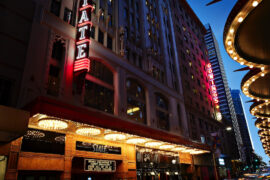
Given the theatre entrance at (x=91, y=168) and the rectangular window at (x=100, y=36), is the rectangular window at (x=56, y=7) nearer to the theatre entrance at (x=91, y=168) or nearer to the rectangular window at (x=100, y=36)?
the rectangular window at (x=100, y=36)

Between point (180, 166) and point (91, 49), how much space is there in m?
18.1

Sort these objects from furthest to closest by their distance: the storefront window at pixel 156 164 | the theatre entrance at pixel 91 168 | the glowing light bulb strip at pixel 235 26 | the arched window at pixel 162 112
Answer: the arched window at pixel 162 112 < the storefront window at pixel 156 164 < the theatre entrance at pixel 91 168 < the glowing light bulb strip at pixel 235 26

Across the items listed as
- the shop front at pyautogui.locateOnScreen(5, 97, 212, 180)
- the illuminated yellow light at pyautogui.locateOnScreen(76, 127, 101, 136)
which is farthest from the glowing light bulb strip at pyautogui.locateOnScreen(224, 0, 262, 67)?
the illuminated yellow light at pyautogui.locateOnScreen(76, 127, 101, 136)

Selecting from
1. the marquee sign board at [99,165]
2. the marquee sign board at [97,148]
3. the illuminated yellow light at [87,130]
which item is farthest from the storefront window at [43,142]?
the marquee sign board at [99,165]

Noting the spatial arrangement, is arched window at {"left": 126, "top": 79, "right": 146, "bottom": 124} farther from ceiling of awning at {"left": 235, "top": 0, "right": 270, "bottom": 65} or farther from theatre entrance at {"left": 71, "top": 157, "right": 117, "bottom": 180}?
ceiling of awning at {"left": 235, "top": 0, "right": 270, "bottom": 65}

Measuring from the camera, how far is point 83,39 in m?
15.5

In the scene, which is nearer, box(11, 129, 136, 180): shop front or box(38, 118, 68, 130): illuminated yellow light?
box(38, 118, 68, 130): illuminated yellow light

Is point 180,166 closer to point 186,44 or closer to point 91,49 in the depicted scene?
point 91,49

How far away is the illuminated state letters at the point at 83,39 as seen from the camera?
15.0 meters

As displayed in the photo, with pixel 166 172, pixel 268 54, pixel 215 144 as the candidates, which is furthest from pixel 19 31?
pixel 215 144

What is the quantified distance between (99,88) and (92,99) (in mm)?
1500

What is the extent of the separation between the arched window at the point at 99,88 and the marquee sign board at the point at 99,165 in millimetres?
4251

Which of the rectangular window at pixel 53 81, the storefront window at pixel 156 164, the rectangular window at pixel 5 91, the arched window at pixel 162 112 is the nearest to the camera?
the rectangular window at pixel 5 91

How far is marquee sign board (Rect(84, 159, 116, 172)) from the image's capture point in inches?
603
